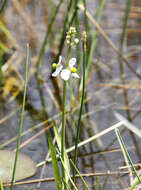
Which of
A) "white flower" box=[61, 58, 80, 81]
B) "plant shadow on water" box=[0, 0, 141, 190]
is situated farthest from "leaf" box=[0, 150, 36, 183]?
"white flower" box=[61, 58, 80, 81]

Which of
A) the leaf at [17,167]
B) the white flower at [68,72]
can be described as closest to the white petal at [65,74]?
the white flower at [68,72]

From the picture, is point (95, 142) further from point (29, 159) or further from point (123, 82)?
point (123, 82)

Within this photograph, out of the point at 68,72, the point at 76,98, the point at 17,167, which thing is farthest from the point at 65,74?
the point at 76,98

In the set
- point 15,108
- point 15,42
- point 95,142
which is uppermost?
point 15,42

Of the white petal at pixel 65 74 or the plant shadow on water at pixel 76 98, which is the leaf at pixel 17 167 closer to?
the plant shadow on water at pixel 76 98

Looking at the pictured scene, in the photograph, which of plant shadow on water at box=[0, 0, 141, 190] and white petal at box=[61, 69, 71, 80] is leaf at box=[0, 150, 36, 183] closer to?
plant shadow on water at box=[0, 0, 141, 190]

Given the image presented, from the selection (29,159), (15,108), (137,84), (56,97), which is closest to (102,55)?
(137,84)
